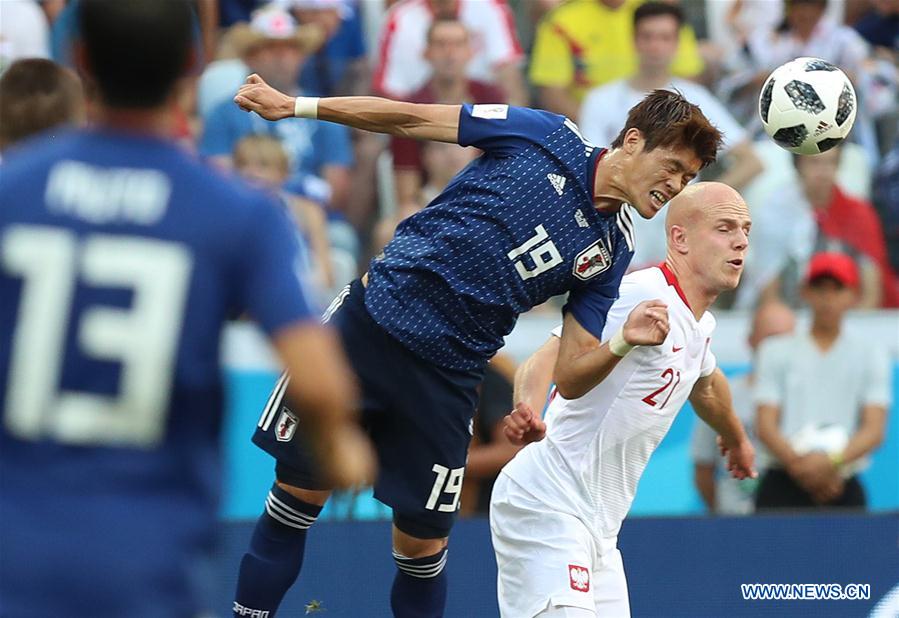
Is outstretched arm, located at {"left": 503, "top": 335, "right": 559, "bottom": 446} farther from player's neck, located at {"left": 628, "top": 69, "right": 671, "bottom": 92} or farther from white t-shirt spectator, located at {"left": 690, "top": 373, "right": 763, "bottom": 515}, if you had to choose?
player's neck, located at {"left": 628, "top": 69, "right": 671, "bottom": 92}

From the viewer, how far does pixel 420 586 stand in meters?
6.34

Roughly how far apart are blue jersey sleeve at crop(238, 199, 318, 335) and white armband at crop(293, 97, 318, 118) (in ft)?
8.83

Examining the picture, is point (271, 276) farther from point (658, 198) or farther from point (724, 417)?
point (724, 417)

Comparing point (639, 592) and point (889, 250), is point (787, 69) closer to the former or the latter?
point (639, 592)

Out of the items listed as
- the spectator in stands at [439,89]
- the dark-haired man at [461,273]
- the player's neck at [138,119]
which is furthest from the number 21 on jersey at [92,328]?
the spectator in stands at [439,89]

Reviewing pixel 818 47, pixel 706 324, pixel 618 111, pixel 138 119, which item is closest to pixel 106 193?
pixel 138 119

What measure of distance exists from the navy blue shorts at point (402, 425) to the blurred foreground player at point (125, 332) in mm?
2821

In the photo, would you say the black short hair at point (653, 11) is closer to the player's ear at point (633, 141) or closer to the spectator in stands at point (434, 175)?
the spectator in stands at point (434, 175)

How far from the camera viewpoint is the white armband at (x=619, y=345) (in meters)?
5.64

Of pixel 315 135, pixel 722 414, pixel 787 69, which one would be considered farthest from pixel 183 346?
pixel 315 135

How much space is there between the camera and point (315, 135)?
10.5 m

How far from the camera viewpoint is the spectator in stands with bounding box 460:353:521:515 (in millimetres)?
8570

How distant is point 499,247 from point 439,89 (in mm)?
4901
